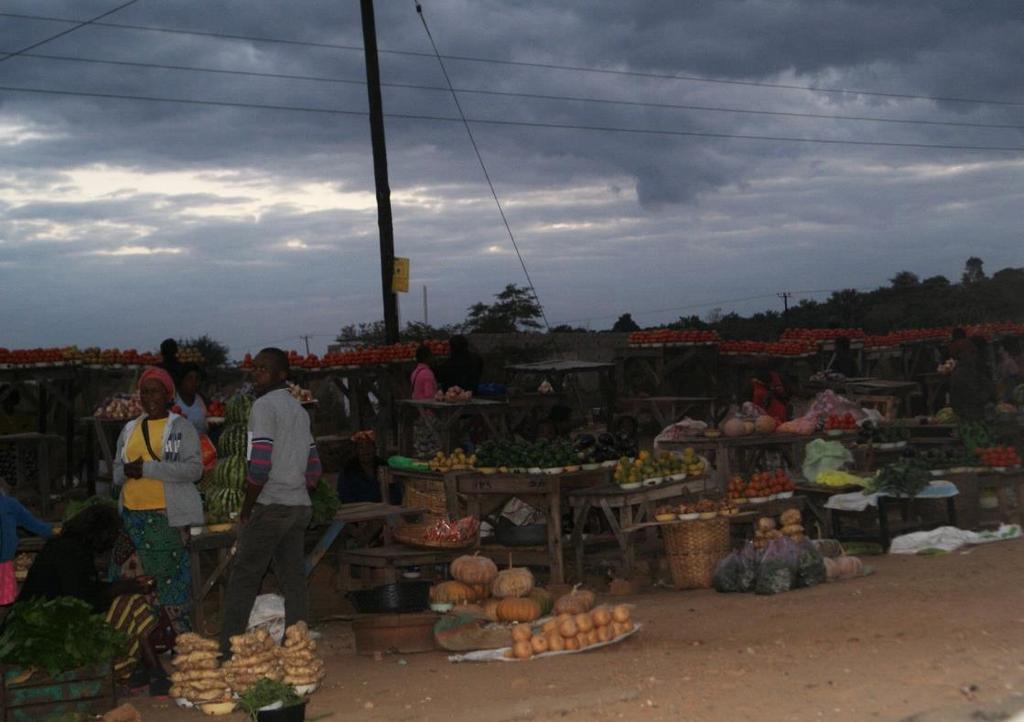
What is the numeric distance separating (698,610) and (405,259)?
10505mm

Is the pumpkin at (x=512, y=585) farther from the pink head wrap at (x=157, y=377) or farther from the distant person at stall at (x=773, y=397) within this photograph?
the distant person at stall at (x=773, y=397)

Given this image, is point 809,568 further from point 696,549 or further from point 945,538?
point 945,538

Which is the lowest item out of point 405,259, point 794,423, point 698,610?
point 698,610

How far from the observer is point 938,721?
5789 millimetres

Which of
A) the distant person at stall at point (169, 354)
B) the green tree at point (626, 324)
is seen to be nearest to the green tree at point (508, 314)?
the green tree at point (626, 324)

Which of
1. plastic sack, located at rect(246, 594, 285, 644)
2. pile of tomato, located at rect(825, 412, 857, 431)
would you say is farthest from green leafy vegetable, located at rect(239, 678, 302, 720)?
pile of tomato, located at rect(825, 412, 857, 431)

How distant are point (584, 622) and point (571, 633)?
12 cm

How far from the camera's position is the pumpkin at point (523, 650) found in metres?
7.84

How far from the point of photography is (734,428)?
13.2 metres

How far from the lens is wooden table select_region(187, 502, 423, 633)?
360 inches

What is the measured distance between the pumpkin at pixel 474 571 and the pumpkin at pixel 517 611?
52 cm

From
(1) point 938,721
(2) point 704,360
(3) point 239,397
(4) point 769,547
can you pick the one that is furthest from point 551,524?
(2) point 704,360

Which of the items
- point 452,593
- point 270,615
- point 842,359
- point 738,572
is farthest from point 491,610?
point 842,359

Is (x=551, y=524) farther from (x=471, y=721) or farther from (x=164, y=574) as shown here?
(x=471, y=721)
